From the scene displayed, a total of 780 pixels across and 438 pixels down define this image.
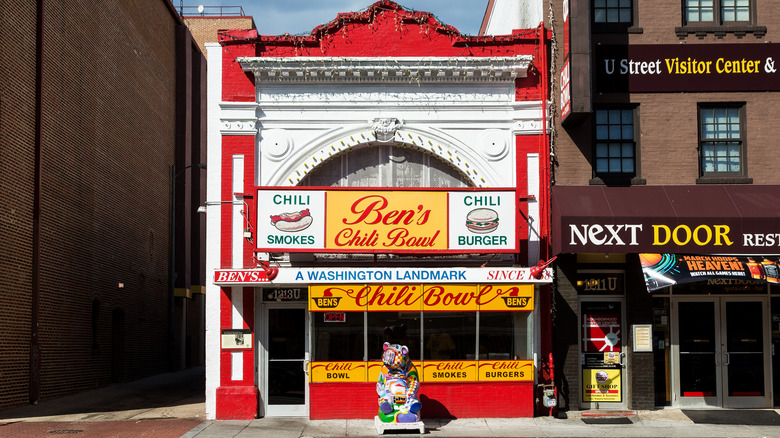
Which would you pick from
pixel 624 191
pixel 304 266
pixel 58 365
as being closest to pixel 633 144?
pixel 624 191

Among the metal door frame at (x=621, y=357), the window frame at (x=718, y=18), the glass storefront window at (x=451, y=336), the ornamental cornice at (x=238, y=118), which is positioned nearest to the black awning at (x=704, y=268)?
the metal door frame at (x=621, y=357)

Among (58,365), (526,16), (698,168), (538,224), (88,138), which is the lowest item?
(58,365)

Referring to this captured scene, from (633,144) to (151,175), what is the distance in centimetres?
1889

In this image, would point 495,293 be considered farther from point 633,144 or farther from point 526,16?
point 526,16

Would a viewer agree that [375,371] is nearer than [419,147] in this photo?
Yes

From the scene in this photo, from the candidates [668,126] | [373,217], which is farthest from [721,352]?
[373,217]

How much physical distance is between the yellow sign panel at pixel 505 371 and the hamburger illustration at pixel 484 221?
2.52 m

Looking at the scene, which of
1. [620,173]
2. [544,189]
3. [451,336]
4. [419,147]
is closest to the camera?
[451,336]

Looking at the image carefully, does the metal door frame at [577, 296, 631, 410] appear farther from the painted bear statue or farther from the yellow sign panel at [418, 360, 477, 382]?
the painted bear statue

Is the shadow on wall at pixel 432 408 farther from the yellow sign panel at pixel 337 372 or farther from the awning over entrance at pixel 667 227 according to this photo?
the awning over entrance at pixel 667 227

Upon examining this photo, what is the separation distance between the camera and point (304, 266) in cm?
1619

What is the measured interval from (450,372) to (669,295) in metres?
4.84

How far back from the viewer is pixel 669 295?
16.5 m

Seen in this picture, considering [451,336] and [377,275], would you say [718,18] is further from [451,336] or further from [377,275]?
[377,275]
